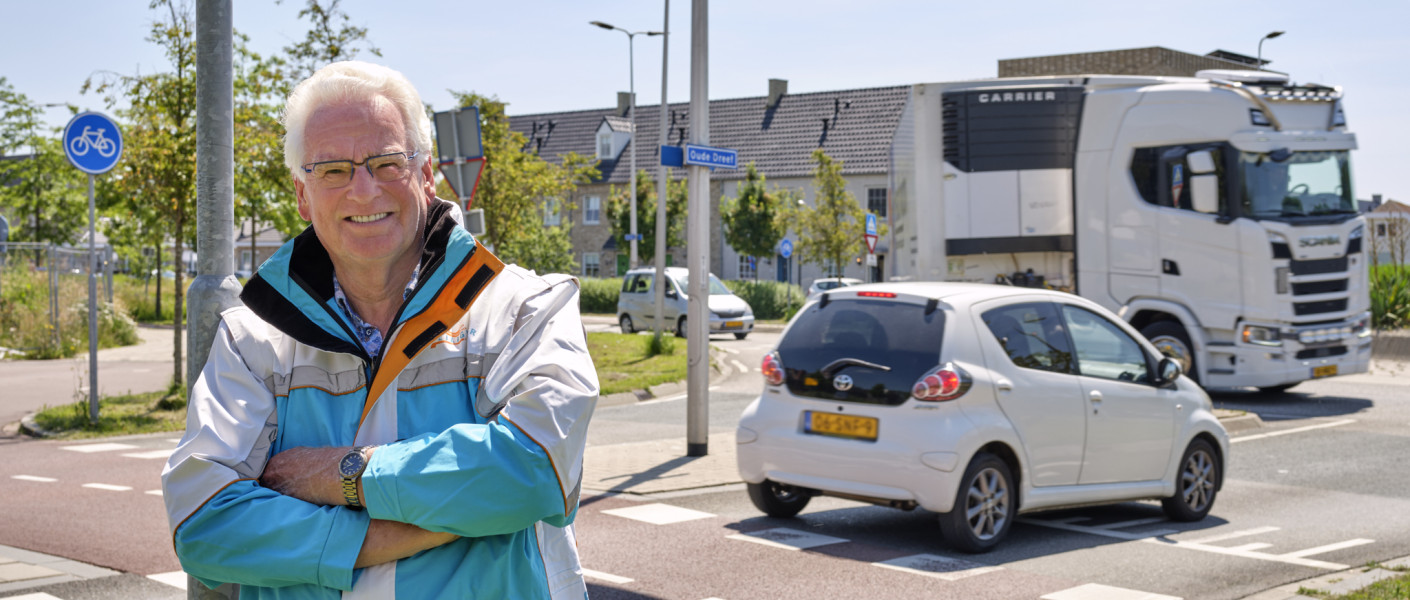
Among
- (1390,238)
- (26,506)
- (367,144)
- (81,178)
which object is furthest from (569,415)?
(81,178)

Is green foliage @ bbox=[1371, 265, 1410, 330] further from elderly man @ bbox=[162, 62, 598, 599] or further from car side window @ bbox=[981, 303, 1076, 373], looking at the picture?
elderly man @ bbox=[162, 62, 598, 599]

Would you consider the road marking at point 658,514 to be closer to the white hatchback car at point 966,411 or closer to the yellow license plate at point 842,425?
the white hatchback car at point 966,411

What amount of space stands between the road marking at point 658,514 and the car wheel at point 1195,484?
314 centimetres

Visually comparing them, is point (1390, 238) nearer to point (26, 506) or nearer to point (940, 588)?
point (940, 588)

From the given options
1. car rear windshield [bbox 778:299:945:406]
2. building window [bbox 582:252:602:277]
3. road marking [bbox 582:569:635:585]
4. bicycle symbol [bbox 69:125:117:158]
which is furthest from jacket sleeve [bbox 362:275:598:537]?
building window [bbox 582:252:602:277]

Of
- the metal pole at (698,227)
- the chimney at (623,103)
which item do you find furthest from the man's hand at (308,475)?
the chimney at (623,103)

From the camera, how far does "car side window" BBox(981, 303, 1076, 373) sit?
7.32m

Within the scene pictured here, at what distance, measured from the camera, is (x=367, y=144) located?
2373mm

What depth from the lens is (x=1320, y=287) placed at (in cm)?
A: 1450

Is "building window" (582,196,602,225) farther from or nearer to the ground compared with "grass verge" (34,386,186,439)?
farther from the ground

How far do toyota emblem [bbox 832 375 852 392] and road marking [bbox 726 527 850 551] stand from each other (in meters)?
0.91

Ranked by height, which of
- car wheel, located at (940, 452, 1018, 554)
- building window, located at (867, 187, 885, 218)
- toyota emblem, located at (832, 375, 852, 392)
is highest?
building window, located at (867, 187, 885, 218)

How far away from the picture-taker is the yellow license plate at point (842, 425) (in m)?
7.10

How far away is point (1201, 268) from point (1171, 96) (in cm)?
210
